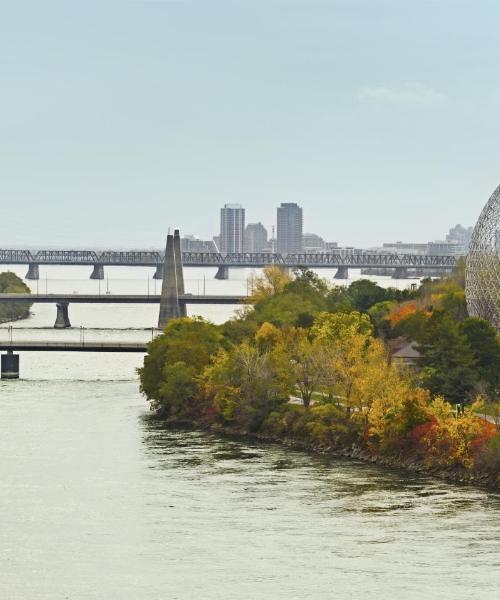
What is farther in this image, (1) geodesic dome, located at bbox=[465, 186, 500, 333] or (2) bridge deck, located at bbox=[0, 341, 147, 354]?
(2) bridge deck, located at bbox=[0, 341, 147, 354]

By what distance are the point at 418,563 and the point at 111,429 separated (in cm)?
3502

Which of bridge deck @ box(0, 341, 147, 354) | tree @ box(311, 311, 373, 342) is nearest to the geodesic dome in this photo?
tree @ box(311, 311, 373, 342)

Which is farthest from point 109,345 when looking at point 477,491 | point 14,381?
point 477,491

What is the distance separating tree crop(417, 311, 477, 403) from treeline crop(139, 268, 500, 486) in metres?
0.05

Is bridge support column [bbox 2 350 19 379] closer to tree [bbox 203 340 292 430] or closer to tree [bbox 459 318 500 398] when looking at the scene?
tree [bbox 203 340 292 430]

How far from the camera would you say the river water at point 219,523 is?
51969 mm

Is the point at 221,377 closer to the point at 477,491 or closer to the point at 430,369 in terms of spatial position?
the point at 430,369

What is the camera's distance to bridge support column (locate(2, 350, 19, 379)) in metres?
120

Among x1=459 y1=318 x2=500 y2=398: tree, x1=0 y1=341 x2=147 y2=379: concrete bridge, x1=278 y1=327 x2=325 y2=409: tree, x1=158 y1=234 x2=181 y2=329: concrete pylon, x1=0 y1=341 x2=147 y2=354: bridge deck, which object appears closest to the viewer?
x1=459 y1=318 x2=500 y2=398: tree

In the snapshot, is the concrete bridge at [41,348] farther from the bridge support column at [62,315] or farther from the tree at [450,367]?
the bridge support column at [62,315]

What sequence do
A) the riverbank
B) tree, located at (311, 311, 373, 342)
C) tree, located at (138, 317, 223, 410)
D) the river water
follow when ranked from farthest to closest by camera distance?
1. tree, located at (311, 311, 373, 342)
2. tree, located at (138, 317, 223, 410)
3. the riverbank
4. the river water

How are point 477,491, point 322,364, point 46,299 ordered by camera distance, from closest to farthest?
point 477,491 < point 322,364 < point 46,299

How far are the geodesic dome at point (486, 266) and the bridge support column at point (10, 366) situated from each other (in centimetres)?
3572

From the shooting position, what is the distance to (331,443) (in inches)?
3130
